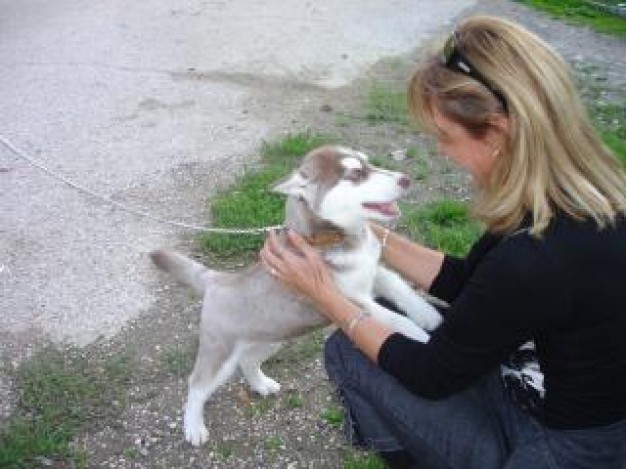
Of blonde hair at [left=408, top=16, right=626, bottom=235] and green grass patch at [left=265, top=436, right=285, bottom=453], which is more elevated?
blonde hair at [left=408, top=16, right=626, bottom=235]

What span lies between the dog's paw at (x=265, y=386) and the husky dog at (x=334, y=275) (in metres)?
0.33

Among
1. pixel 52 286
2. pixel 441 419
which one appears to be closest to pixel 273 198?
pixel 52 286

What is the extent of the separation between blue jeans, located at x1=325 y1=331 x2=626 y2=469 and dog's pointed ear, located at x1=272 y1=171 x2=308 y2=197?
0.55 m

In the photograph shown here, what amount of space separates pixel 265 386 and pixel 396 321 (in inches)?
34.2

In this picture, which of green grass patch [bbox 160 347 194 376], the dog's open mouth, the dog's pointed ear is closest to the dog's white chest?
the dog's open mouth

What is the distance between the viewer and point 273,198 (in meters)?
5.08

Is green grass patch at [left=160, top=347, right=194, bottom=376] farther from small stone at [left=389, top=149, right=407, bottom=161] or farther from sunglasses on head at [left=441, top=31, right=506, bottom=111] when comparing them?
small stone at [left=389, top=149, right=407, bottom=161]

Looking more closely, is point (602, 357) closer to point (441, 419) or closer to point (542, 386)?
Answer: point (542, 386)

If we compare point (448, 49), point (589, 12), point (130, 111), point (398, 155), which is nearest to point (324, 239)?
point (448, 49)

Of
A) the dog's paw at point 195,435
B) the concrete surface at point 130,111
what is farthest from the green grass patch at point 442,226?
the dog's paw at point 195,435

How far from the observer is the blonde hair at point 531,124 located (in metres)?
2.19

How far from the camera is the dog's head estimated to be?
303 cm

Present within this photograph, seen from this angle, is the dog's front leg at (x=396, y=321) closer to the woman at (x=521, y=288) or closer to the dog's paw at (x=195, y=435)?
the woman at (x=521, y=288)

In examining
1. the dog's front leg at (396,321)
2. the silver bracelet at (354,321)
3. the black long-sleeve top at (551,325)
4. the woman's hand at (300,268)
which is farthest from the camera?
the dog's front leg at (396,321)
